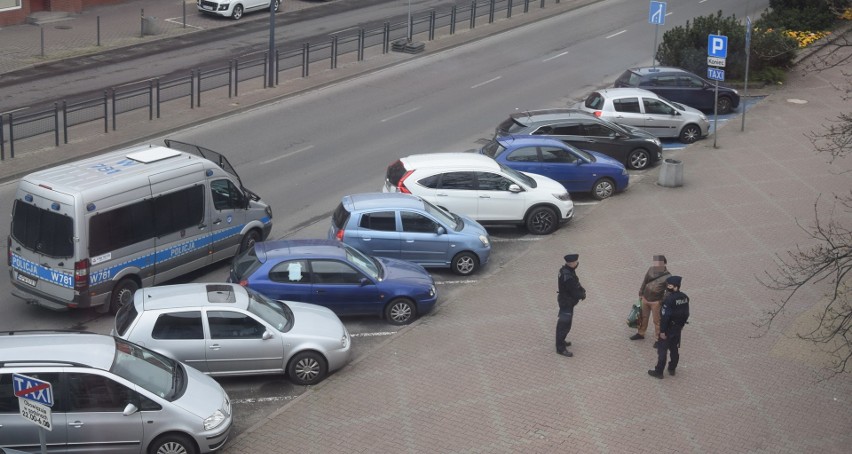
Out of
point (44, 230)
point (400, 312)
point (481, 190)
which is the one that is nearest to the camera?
point (44, 230)

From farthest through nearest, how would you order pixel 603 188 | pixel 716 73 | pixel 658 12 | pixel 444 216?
pixel 658 12 < pixel 716 73 < pixel 603 188 < pixel 444 216

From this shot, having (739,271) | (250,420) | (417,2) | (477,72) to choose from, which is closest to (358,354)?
(250,420)

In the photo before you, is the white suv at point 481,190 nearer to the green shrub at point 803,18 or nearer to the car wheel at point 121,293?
the car wheel at point 121,293

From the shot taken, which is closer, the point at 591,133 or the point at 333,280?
the point at 333,280

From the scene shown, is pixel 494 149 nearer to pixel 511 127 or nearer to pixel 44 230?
pixel 511 127

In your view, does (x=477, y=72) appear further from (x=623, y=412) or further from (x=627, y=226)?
(x=623, y=412)

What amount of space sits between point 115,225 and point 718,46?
15422mm

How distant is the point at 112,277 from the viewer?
16.0m

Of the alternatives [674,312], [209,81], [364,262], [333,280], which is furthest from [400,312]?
[209,81]

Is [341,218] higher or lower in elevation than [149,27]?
lower

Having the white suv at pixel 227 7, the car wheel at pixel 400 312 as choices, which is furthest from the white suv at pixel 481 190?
the white suv at pixel 227 7

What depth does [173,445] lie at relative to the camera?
11695 millimetres

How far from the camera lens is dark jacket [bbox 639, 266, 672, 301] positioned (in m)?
14.8

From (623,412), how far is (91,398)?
6.52 metres
